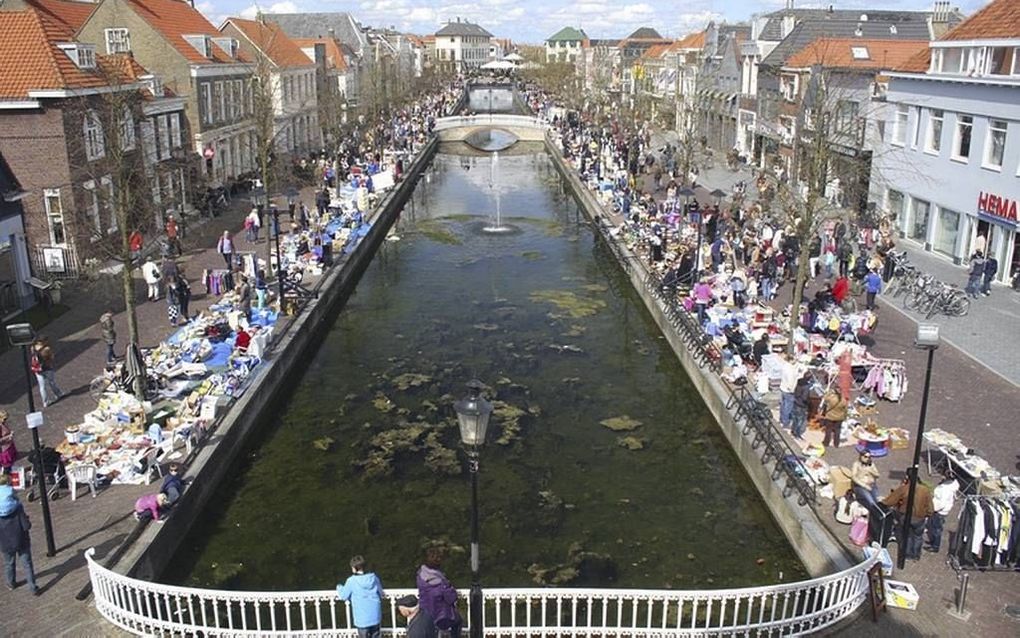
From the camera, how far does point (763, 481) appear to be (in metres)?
16.0

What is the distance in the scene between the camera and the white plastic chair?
47.7 ft

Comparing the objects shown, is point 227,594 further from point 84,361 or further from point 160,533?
point 84,361

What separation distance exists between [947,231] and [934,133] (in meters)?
3.91

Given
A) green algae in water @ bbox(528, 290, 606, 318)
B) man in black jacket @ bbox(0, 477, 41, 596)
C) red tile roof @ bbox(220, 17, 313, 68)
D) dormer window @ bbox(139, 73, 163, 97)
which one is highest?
red tile roof @ bbox(220, 17, 313, 68)

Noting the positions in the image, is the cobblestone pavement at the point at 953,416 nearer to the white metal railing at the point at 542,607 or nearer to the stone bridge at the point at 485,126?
the white metal railing at the point at 542,607

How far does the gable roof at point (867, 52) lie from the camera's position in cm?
4234

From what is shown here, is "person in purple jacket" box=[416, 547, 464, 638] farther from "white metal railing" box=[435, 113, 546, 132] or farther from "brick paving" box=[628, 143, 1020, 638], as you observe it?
"white metal railing" box=[435, 113, 546, 132]

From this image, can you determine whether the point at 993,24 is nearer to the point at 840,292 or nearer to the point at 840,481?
the point at 840,292

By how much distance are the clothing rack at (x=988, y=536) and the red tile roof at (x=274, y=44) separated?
163ft

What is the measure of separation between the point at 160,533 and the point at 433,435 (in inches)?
262

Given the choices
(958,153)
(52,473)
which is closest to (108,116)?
(52,473)

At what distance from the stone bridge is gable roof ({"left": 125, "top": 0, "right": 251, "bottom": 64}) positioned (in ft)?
111

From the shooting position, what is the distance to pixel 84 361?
21.0 m

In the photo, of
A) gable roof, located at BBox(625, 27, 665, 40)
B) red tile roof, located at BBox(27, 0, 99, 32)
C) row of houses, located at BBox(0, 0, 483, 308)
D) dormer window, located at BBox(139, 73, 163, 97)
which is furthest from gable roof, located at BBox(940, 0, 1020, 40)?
gable roof, located at BBox(625, 27, 665, 40)
